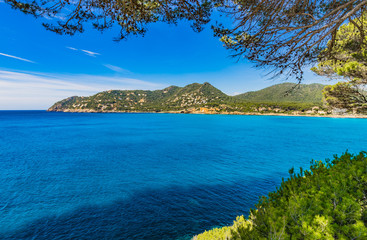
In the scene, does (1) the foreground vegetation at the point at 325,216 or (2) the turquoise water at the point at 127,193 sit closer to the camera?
(1) the foreground vegetation at the point at 325,216

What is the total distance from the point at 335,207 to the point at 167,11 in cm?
787

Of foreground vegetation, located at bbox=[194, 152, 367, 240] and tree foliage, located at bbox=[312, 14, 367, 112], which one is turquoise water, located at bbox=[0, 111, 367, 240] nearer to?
foreground vegetation, located at bbox=[194, 152, 367, 240]

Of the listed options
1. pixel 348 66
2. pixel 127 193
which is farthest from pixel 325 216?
pixel 127 193

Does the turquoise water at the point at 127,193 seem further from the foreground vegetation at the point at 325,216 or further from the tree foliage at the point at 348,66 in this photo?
the tree foliage at the point at 348,66

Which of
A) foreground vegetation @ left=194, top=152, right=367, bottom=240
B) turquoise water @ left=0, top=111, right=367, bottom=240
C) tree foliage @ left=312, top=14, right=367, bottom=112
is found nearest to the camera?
foreground vegetation @ left=194, top=152, right=367, bottom=240

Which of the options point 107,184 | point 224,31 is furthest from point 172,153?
point 224,31

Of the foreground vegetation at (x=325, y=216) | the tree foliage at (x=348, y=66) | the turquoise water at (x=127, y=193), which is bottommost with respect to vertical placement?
the turquoise water at (x=127, y=193)

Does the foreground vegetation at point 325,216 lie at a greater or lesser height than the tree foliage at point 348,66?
lesser

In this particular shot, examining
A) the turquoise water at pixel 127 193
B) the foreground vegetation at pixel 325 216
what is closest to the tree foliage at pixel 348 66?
the foreground vegetation at pixel 325 216

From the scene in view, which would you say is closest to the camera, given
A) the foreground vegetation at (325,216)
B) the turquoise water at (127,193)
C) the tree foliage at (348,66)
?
the foreground vegetation at (325,216)

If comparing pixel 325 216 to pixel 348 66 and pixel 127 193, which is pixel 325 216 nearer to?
pixel 348 66

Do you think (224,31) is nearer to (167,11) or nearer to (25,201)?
(167,11)

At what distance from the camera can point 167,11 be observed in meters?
6.87

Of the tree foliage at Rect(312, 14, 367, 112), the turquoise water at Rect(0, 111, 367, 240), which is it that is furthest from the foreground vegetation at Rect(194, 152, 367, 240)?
the turquoise water at Rect(0, 111, 367, 240)
